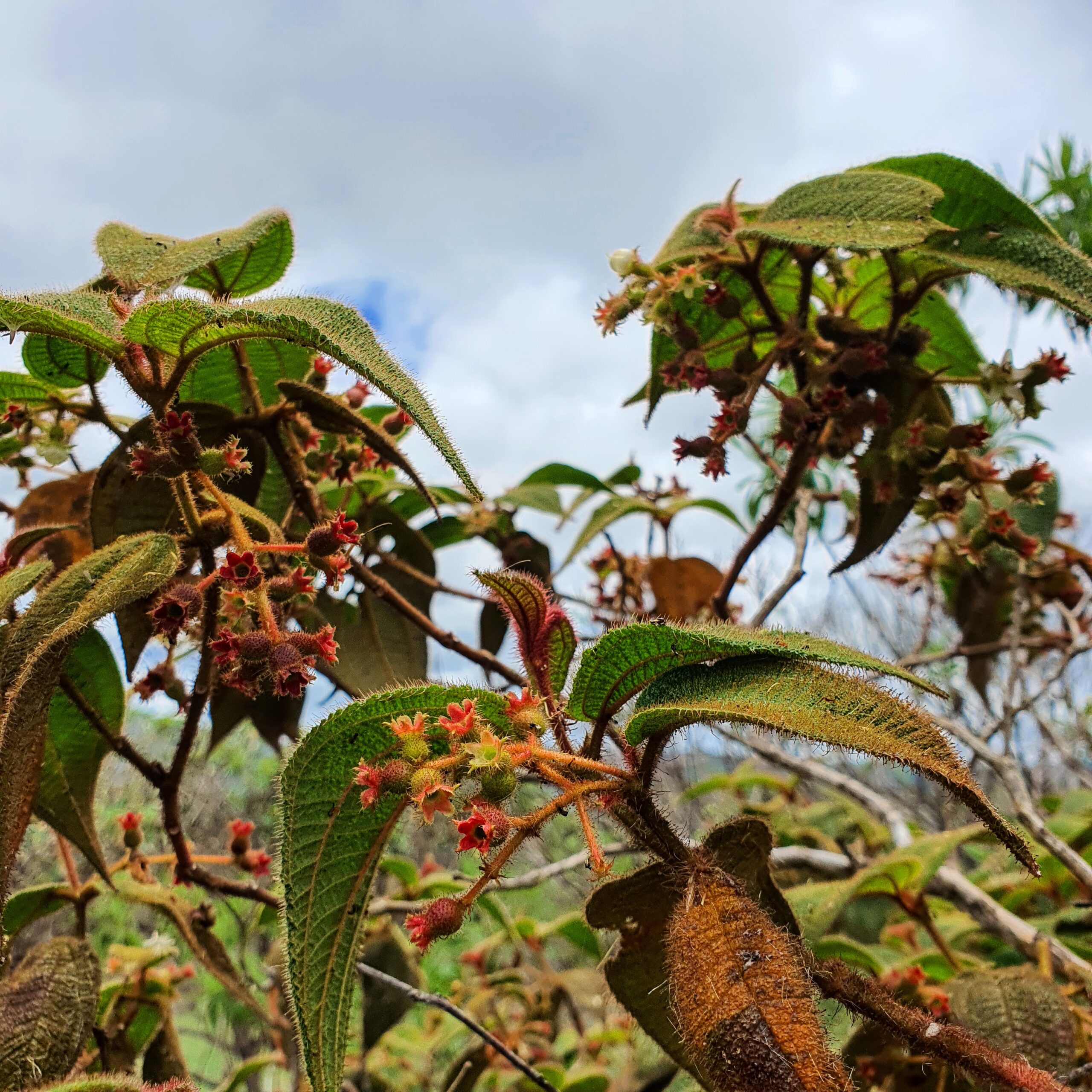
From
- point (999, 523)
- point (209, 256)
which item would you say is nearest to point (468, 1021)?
point (209, 256)

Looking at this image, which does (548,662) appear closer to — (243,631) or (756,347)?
(243,631)

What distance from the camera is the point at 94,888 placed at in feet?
4.66

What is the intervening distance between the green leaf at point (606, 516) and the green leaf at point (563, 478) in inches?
1.8

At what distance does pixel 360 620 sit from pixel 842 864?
1.05 meters

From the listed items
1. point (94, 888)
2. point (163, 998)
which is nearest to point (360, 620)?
point (94, 888)

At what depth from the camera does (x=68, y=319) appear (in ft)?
2.92

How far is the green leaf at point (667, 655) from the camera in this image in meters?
0.72

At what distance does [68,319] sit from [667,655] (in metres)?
0.65

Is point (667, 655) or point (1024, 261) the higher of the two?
point (1024, 261)

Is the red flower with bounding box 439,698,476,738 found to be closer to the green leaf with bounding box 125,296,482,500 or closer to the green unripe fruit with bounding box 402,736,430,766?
the green unripe fruit with bounding box 402,736,430,766

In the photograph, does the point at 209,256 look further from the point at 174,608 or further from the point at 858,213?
the point at 858,213

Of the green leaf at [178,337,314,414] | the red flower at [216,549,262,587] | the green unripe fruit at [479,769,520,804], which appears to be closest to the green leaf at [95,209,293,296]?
the green leaf at [178,337,314,414]

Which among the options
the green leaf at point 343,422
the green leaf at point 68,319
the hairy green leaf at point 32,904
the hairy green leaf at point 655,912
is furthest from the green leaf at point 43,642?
the hairy green leaf at point 32,904

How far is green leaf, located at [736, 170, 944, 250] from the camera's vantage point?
118 cm
